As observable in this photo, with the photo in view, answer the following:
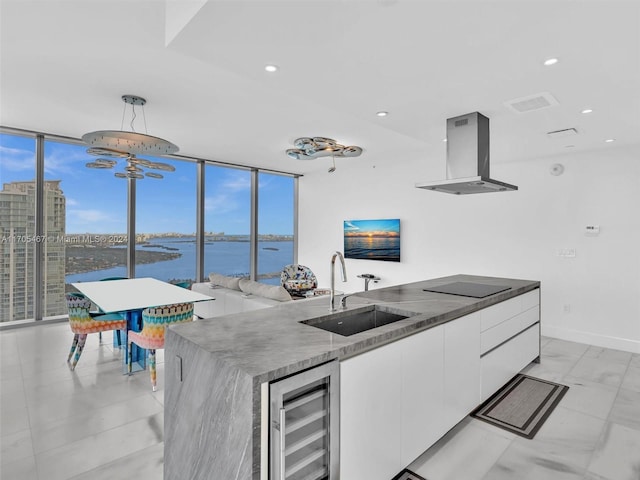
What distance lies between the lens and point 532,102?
2.65 metres

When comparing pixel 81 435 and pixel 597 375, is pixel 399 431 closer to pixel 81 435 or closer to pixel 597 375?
pixel 81 435

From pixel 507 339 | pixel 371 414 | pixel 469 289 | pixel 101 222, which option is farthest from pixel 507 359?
pixel 101 222

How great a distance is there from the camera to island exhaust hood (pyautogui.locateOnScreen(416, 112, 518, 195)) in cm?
297

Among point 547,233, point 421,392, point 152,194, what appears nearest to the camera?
point 421,392

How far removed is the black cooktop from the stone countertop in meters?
0.14

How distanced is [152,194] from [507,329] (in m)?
5.72

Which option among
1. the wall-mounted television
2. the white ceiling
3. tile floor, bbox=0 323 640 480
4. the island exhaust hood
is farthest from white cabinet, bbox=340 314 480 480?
the wall-mounted television

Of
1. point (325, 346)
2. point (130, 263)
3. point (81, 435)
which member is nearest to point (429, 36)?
point (325, 346)

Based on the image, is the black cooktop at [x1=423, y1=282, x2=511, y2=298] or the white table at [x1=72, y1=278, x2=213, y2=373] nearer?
the black cooktop at [x1=423, y1=282, x2=511, y2=298]

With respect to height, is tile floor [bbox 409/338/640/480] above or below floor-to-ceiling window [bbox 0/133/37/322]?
below

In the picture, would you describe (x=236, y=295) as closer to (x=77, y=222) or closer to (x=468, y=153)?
(x=468, y=153)

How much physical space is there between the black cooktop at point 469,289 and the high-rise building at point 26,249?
17.6 ft

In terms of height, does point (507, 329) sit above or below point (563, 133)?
below

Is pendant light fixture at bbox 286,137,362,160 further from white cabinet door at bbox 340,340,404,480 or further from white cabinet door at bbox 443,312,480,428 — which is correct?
white cabinet door at bbox 340,340,404,480
